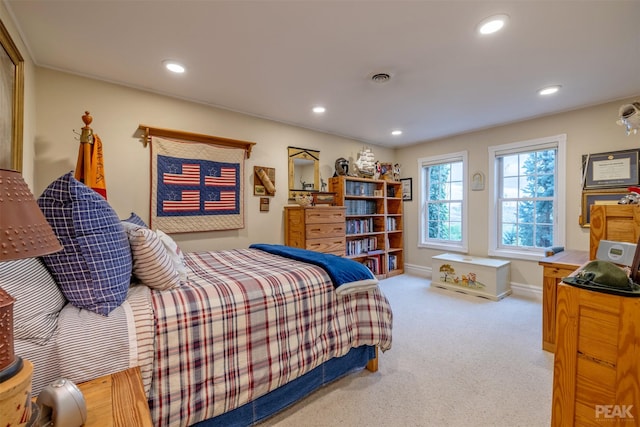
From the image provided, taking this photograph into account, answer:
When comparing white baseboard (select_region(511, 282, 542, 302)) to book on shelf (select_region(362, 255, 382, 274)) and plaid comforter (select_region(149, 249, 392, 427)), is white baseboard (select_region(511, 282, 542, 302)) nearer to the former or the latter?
book on shelf (select_region(362, 255, 382, 274))

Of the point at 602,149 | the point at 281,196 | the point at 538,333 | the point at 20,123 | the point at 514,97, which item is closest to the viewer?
the point at 20,123

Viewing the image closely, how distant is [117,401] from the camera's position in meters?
0.84

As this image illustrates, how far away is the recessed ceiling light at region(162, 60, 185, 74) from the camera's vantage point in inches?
88.5

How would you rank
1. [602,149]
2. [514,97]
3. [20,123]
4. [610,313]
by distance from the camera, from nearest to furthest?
1. [610,313]
2. [20,123]
3. [514,97]
4. [602,149]

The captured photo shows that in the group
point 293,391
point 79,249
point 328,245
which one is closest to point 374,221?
point 328,245

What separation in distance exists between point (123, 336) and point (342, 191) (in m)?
3.31

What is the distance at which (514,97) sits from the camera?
2.95m

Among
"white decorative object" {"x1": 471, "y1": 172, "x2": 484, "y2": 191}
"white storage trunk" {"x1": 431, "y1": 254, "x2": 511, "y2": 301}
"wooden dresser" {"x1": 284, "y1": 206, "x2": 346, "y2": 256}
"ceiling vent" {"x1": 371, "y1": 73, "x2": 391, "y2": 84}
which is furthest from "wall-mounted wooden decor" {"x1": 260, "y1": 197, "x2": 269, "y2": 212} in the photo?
"white decorative object" {"x1": 471, "y1": 172, "x2": 484, "y2": 191}

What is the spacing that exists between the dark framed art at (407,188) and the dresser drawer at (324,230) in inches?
70.0

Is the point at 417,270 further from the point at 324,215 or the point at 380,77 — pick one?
the point at 380,77

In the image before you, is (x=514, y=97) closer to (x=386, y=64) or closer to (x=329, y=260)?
(x=386, y=64)

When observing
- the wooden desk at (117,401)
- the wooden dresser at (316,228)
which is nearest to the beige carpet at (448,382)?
the wooden desk at (117,401)

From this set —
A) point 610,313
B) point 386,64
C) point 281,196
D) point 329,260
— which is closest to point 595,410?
point 610,313

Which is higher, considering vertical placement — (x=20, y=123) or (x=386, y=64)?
(x=386, y=64)
